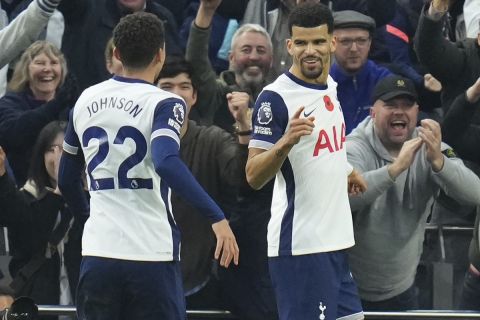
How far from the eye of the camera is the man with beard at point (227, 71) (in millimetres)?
9438

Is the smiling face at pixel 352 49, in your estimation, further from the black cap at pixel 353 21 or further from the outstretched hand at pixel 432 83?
the outstretched hand at pixel 432 83

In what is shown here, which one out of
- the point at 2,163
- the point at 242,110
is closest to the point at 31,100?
the point at 2,163

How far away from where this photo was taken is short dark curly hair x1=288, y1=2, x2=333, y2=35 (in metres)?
7.51

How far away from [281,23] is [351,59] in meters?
0.92

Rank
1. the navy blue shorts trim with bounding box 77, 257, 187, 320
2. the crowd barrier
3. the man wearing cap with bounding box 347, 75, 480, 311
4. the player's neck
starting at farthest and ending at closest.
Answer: the man wearing cap with bounding box 347, 75, 480, 311
the crowd barrier
the player's neck
the navy blue shorts trim with bounding box 77, 257, 187, 320

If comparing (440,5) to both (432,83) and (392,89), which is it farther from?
(432,83)

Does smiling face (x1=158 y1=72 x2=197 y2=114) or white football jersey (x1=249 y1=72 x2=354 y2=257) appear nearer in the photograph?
white football jersey (x1=249 y1=72 x2=354 y2=257)

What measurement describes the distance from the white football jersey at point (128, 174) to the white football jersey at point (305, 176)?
71 cm

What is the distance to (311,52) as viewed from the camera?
7.42 m

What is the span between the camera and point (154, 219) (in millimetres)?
6805

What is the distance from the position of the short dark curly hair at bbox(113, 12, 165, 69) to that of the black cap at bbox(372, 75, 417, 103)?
239 centimetres

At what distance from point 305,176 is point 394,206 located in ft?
4.97

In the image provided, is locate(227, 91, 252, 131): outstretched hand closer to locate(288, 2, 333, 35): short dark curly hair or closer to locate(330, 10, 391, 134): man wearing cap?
locate(288, 2, 333, 35): short dark curly hair

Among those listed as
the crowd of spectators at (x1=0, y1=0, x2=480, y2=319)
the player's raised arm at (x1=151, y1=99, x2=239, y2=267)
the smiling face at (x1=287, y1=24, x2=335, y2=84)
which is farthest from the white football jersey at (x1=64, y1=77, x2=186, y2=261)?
the crowd of spectators at (x1=0, y1=0, x2=480, y2=319)
